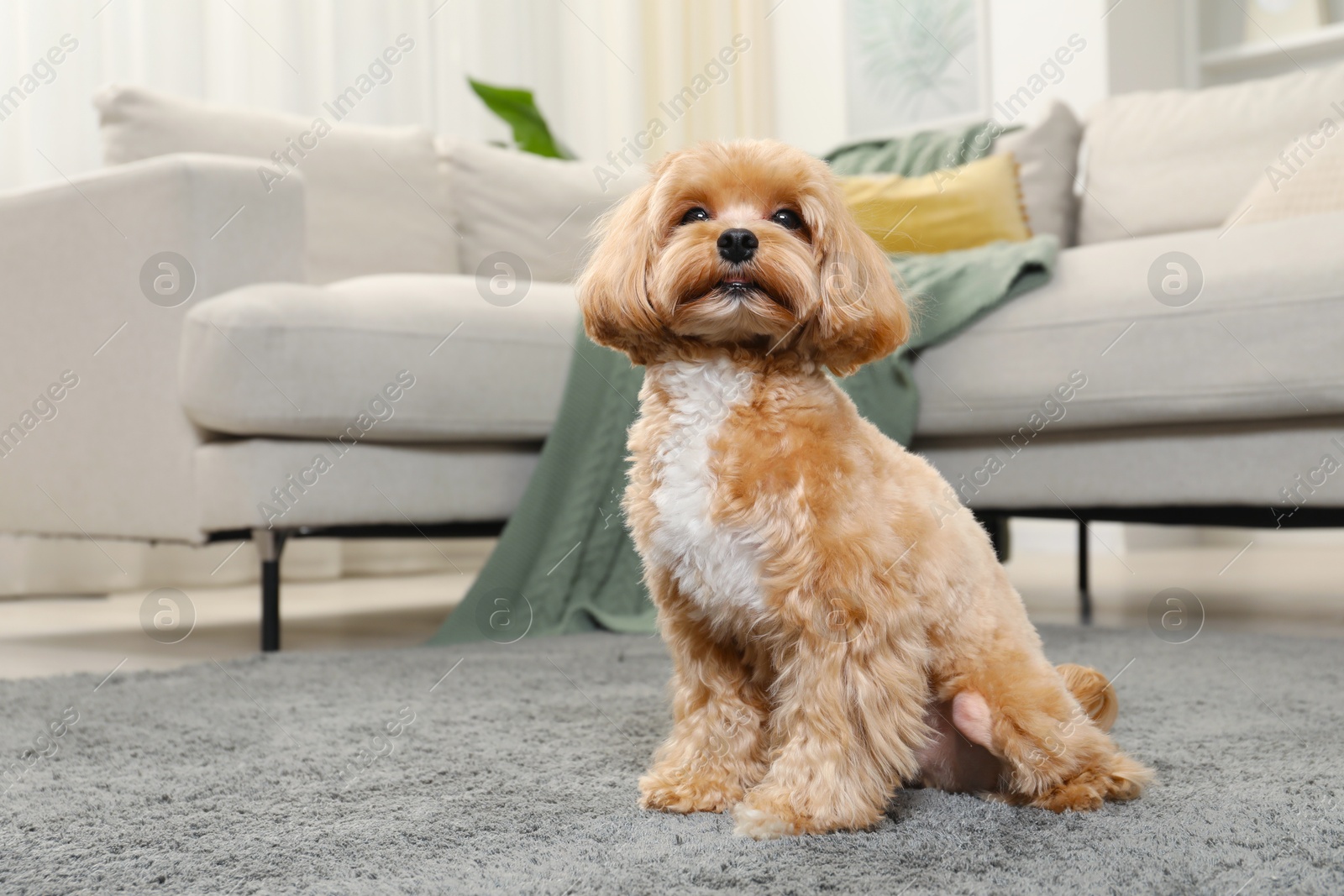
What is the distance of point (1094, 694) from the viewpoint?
1.13 metres

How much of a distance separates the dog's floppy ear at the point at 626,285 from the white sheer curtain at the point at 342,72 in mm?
1667

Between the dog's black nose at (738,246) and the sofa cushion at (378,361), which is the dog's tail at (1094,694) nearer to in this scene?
the dog's black nose at (738,246)

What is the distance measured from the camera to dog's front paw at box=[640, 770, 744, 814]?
105 cm

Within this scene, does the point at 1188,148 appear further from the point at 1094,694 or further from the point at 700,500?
the point at 700,500

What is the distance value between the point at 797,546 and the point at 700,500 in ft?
0.31

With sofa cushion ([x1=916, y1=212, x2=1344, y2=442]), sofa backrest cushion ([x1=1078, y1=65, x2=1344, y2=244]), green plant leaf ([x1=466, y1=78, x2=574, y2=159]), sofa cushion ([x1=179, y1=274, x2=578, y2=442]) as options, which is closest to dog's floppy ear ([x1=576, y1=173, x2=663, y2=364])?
sofa cushion ([x1=179, y1=274, x2=578, y2=442])

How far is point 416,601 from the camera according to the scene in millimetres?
3066

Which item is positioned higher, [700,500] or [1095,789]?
[700,500]

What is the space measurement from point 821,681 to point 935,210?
192 centimetres

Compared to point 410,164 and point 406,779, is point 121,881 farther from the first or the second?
point 410,164

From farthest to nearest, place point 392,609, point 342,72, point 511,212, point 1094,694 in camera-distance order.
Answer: point 342,72 → point 511,212 → point 392,609 → point 1094,694

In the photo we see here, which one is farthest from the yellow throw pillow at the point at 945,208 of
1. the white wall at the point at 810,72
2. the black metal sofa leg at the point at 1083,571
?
the white wall at the point at 810,72

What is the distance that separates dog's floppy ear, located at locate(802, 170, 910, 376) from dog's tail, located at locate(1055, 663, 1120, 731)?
14.5 inches

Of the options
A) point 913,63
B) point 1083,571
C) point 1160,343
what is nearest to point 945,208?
point 1160,343
